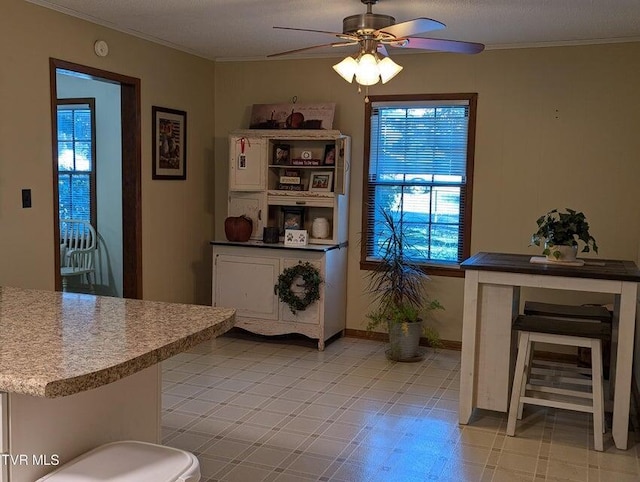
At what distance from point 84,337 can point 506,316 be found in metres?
2.36

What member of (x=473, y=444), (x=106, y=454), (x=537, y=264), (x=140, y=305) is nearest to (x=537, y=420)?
(x=473, y=444)

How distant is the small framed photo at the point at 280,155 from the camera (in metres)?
5.44

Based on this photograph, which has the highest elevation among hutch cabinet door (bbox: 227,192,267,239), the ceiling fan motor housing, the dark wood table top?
the ceiling fan motor housing

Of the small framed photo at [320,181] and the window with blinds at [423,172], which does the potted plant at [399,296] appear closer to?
the window with blinds at [423,172]

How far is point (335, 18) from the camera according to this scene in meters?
4.19

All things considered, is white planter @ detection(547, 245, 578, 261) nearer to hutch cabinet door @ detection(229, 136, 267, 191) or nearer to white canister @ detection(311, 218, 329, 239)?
white canister @ detection(311, 218, 329, 239)

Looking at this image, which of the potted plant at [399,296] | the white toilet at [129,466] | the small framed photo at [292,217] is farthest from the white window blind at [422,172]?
the white toilet at [129,466]

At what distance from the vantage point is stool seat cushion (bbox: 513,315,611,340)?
3312 millimetres

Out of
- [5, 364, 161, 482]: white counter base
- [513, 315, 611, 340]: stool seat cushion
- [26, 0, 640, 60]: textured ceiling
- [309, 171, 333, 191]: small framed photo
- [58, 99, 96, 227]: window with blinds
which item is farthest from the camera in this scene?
[58, 99, 96, 227]: window with blinds

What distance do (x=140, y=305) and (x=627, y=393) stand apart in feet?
7.94

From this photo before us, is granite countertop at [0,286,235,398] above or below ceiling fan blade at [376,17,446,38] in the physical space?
below

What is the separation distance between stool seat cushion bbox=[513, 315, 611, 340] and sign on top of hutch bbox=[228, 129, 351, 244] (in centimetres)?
204

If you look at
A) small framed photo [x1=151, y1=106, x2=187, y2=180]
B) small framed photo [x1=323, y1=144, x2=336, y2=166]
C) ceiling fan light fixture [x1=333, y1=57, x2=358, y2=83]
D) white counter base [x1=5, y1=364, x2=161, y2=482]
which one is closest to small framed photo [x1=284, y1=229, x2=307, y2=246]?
small framed photo [x1=323, y1=144, x2=336, y2=166]

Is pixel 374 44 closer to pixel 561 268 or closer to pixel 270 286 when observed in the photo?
pixel 561 268
